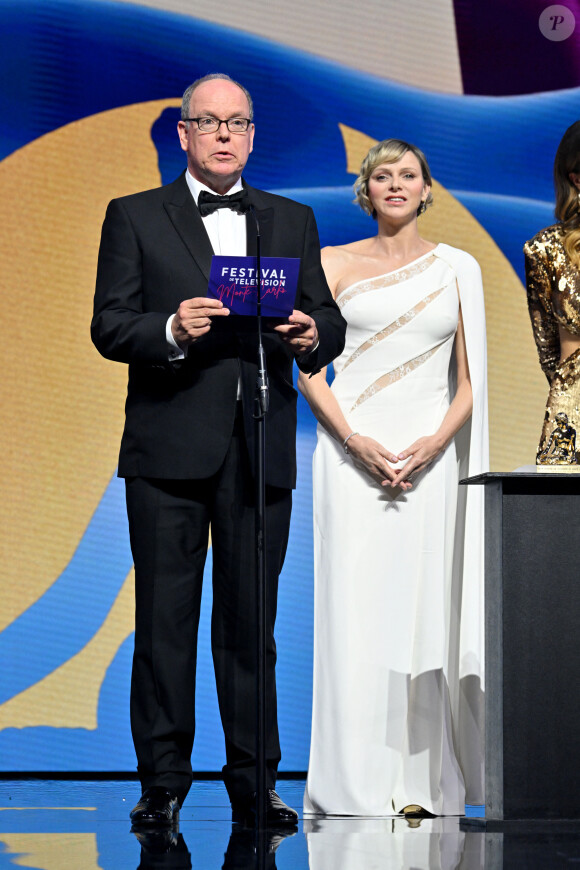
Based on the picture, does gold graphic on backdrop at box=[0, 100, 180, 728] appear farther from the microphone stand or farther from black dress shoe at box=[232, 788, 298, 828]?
the microphone stand

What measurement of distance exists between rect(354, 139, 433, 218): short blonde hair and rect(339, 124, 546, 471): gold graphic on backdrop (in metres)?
0.88

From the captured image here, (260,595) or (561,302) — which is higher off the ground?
(561,302)

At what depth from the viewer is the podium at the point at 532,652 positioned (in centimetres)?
271

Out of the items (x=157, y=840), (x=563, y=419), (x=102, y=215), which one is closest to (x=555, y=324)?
(x=563, y=419)

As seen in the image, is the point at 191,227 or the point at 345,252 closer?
the point at 191,227

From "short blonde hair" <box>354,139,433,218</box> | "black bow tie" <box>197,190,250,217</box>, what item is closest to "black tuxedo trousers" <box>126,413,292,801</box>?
"black bow tie" <box>197,190,250,217</box>

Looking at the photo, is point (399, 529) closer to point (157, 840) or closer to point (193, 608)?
point (193, 608)

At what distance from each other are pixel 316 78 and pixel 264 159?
34cm

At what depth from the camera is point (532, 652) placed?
2.77m

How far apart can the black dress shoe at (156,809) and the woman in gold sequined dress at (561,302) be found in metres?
1.17

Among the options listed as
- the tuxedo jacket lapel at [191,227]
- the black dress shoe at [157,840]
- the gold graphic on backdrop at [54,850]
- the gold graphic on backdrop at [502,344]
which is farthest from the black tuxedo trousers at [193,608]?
the gold graphic on backdrop at [502,344]

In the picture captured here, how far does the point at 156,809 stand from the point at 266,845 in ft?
1.06

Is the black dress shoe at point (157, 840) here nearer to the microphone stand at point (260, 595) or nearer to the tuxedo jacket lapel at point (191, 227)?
the microphone stand at point (260, 595)

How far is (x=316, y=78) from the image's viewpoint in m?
4.39
